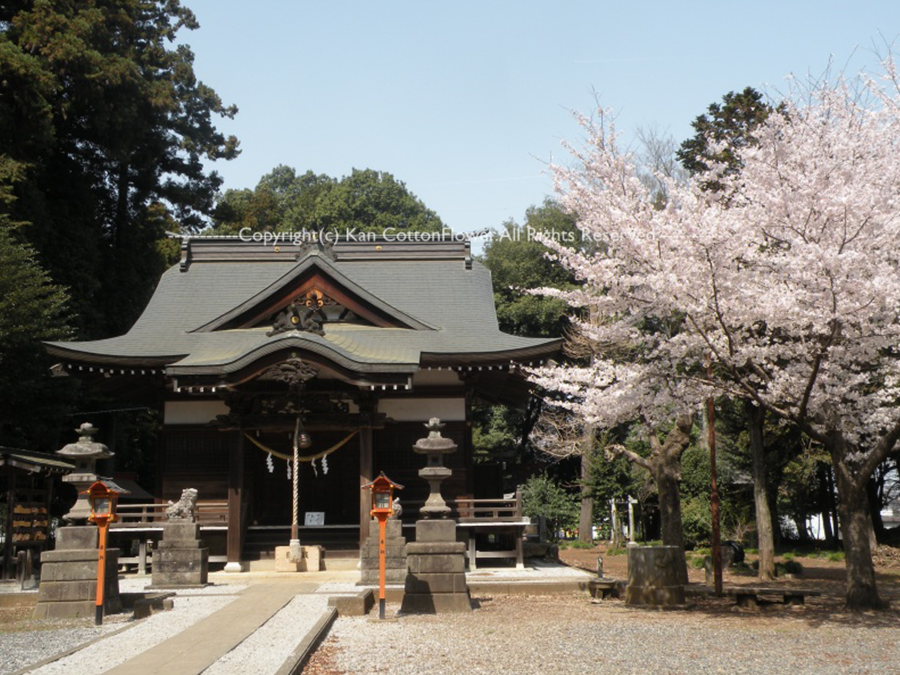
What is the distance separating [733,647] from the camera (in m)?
9.27

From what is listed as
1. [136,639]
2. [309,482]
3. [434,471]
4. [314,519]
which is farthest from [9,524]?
[434,471]

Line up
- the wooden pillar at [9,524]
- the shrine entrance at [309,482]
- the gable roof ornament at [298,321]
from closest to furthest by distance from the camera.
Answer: the wooden pillar at [9,524] → the gable roof ornament at [298,321] → the shrine entrance at [309,482]

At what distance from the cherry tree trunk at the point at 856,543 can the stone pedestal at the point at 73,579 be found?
9996mm

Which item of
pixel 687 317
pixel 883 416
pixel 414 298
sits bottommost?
pixel 883 416

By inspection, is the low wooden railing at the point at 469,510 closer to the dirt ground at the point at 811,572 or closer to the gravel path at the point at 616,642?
the dirt ground at the point at 811,572

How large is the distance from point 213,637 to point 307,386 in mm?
8888

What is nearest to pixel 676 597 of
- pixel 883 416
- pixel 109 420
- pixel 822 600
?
pixel 822 600

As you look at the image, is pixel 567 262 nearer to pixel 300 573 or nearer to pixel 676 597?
pixel 676 597

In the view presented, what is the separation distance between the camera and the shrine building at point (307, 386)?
679 inches

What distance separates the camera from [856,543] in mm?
11711

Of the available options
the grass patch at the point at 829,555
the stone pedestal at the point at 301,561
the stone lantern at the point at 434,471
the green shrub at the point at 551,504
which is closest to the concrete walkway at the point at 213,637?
the stone lantern at the point at 434,471

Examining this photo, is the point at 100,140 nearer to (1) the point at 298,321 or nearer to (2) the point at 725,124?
(1) the point at 298,321

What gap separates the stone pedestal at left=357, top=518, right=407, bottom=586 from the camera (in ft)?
47.9

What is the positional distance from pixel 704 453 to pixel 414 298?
43.2 feet
